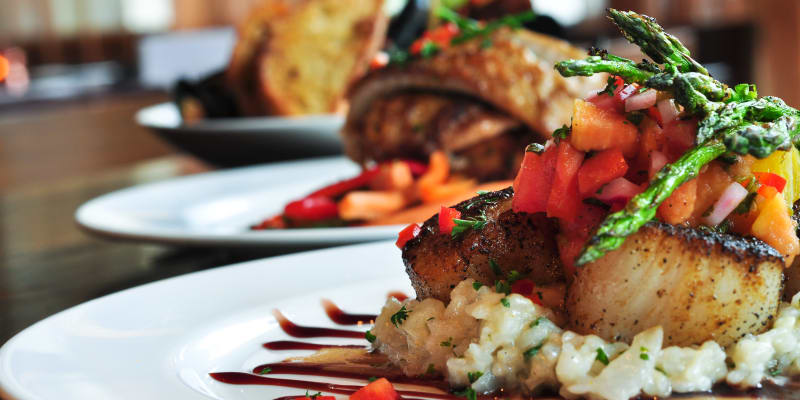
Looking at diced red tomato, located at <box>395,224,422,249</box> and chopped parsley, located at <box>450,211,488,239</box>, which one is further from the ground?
chopped parsley, located at <box>450,211,488,239</box>

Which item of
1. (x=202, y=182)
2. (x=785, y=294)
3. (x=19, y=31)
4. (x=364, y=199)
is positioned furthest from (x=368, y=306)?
(x=19, y=31)

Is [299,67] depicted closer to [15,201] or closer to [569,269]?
[15,201]

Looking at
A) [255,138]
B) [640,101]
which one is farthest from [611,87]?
[255,138]

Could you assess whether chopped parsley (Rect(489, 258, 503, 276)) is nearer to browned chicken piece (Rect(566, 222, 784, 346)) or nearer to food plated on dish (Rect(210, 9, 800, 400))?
food plated on dish (Rect(210, 9, 800, 400))

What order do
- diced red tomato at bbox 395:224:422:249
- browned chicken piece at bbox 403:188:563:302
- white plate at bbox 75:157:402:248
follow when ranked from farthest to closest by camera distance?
white plate at bbox 75:157:402:248 → diced red tomato at bbox 395:224:422:249 → browned chicken piece at bbox 403:188:563:302

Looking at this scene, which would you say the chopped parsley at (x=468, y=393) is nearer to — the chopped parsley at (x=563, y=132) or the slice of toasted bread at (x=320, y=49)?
the chopped parsley at (x=563, y=132)

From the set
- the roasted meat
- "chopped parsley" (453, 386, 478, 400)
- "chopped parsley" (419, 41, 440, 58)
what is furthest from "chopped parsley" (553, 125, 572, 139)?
"chopped parsley" (419, 41, 440, 58)

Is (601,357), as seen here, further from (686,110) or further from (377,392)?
(686,110)
